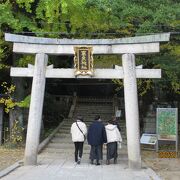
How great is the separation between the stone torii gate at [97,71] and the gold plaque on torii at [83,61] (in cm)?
19

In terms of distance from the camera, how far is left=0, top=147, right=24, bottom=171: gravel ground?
15.6 meters

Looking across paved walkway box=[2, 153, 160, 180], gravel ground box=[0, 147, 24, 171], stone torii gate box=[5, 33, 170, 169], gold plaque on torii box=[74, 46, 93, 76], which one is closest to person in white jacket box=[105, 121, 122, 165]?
paved walkway box=[2, 153, 160, 180]

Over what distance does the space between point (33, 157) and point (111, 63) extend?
20.4 ft

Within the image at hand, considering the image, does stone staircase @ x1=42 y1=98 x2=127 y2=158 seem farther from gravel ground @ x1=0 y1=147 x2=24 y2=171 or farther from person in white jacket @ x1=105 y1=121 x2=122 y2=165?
person in white jacket @ x1=105 y1=121 x2=122 y2=165

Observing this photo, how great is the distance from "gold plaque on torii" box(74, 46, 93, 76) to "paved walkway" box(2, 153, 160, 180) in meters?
3.51

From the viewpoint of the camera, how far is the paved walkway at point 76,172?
40.9 feet

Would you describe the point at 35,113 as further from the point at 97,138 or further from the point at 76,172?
the point at 76,172

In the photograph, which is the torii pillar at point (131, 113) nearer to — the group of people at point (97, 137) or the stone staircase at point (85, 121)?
the group of people at point (97, 137)

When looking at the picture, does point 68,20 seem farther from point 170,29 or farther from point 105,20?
point 170,29

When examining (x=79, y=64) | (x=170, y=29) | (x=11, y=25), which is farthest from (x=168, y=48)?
(x=11, y=25)

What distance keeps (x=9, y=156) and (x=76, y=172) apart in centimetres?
518

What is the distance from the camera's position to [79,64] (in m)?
15.6

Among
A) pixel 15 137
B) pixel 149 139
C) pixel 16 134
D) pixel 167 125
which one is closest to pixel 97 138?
pixel 167 125

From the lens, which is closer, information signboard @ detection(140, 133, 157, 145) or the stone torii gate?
the stone torii gate
